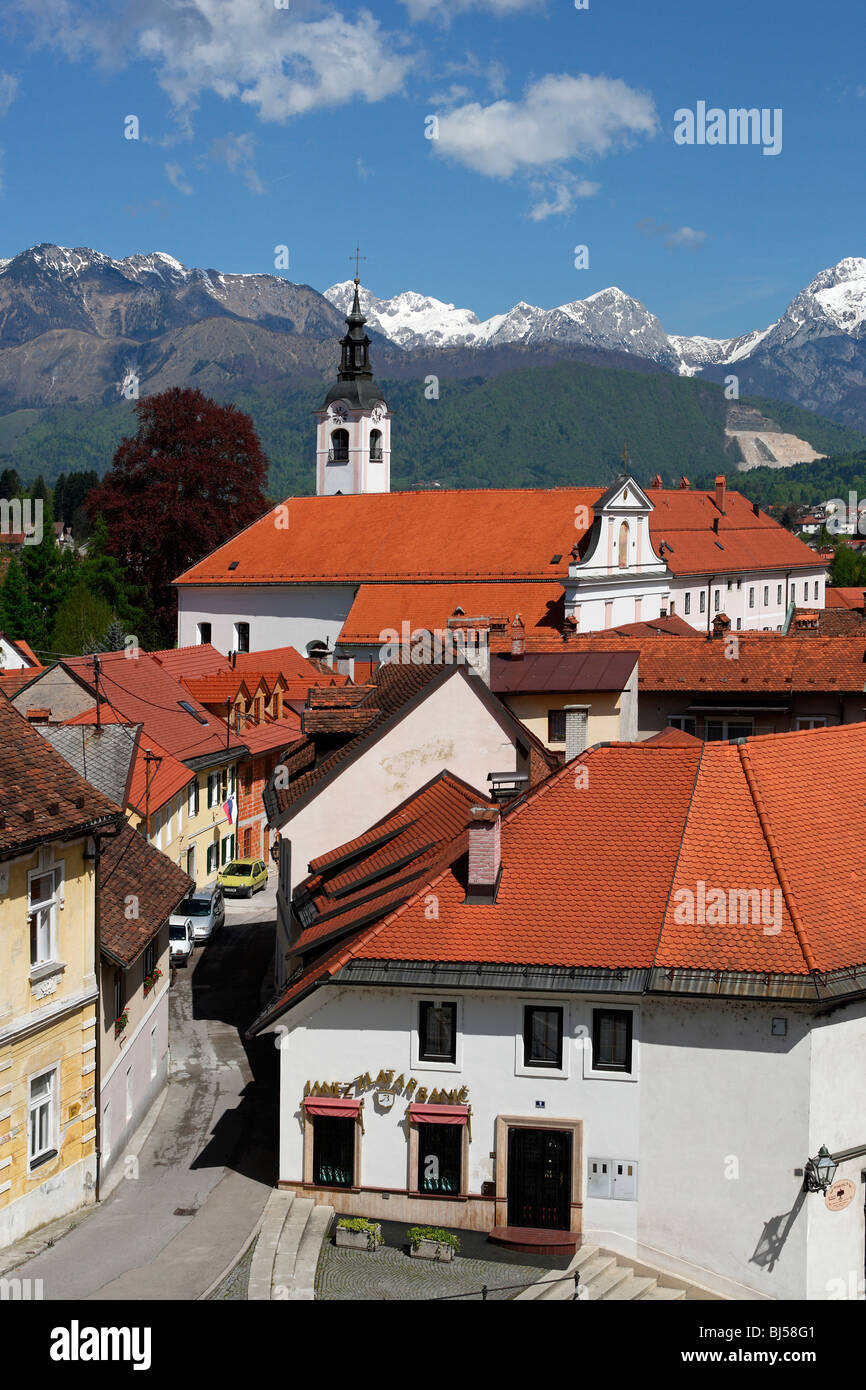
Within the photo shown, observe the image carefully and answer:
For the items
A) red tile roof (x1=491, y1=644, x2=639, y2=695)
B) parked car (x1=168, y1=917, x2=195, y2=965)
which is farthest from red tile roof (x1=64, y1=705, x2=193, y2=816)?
red tile roof (x1=491, y1=644, x2=639, y2=695)

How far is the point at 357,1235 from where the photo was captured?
21938 mm

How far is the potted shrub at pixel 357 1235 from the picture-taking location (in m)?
21.9

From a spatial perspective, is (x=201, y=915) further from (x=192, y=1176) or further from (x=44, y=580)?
(x=44, y=580)

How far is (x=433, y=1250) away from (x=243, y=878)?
90.8 feet

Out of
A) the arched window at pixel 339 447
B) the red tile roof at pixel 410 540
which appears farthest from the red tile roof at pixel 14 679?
the arched window at pixel 339 447

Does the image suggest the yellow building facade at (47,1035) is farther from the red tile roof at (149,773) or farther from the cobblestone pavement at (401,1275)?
the red tile roof at (149,773)

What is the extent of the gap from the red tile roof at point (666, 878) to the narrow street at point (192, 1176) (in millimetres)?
3176

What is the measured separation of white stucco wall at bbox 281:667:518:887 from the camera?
2994cm

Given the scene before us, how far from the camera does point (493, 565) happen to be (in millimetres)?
75062

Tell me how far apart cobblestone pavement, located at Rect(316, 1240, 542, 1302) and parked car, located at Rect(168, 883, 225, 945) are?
19.8m

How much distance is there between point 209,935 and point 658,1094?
72.9ft

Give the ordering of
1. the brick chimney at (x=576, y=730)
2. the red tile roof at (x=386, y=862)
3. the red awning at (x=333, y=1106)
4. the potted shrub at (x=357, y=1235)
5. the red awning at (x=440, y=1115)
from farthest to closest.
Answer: the brick chimney at (x=576, y=730)
the red tile roof at (x=386, y=862)
the red awning at (x=333, y=1106)
the red awning at (x=440, y=1115)
the potted shrub at (x=357, y=1235)
